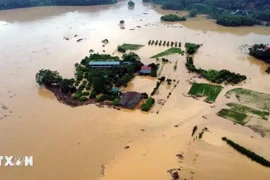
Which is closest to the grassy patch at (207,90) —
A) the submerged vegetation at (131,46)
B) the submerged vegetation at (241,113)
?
the submerged vegetation at (241,113)

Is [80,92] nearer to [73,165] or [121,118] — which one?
[121,118]

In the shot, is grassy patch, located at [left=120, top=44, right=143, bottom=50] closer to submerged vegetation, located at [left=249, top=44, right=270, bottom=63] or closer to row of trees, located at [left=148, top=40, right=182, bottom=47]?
row of trees, located at [left=148, top=40, right=182, bottom=47]

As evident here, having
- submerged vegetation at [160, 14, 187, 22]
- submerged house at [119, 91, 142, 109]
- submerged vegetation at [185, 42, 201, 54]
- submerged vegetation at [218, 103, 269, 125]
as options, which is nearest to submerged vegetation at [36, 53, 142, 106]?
submerged house at [119, 91, 142, 109]

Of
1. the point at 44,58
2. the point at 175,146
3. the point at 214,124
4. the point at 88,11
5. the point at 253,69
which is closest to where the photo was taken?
the point at 175,146

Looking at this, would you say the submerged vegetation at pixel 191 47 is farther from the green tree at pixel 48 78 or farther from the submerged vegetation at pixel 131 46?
the green tree at pixel 48 78

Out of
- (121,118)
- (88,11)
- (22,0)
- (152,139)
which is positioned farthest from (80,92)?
(22,0)
